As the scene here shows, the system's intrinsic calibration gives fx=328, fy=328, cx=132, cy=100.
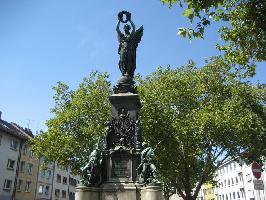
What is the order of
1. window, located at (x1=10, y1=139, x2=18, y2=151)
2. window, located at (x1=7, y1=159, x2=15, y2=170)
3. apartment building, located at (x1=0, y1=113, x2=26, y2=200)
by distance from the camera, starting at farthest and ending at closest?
window, located at (x1=10, y1=139, x2=18, y2=151) < window, located at (x1=7, y1=159, x2=15, y2=170) < apartment building, located at (x1=0, y1=113, x2=26, y2=200)

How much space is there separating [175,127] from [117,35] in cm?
1163

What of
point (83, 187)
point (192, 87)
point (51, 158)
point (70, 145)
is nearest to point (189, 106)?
point (192, 87)

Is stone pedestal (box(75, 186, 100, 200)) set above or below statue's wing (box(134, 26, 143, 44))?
below

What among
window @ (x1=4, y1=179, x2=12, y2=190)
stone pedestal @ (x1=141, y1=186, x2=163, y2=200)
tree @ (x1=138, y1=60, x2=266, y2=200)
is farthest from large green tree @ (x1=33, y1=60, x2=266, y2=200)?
window @ (x1=4, y1=179, x2=12, y2=190)

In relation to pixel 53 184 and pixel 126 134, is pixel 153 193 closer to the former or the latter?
pixel 126 134

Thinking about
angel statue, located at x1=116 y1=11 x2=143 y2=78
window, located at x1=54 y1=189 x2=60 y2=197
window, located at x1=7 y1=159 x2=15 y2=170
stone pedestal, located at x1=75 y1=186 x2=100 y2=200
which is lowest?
stone pedestal, located at x1=75 y1=186 x2=100 y2=200

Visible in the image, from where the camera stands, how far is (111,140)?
13094mm

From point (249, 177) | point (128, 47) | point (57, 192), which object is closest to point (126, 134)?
point (128, 47)

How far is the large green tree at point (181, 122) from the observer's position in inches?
989

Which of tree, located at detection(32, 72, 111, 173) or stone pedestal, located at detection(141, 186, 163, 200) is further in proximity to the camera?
tree, located at detection(32, 72, 111, 173)

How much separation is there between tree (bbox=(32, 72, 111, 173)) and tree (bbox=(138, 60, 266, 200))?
4075mm

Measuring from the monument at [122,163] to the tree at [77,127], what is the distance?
13.5 m

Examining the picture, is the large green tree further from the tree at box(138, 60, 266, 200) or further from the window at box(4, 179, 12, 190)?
the window at box(4, 179, 12, 190)

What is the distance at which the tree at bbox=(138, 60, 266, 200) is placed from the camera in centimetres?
2503
